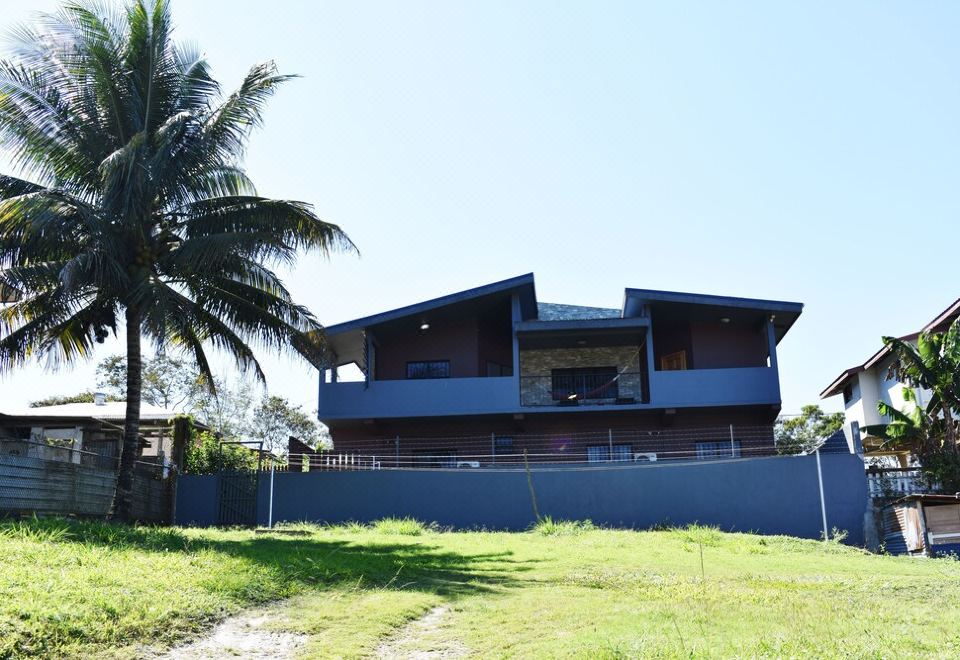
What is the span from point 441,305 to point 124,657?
18.8m

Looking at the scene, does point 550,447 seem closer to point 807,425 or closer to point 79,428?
point 79,428

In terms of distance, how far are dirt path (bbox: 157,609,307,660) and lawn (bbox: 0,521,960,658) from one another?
16 cm

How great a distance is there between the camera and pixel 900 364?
2303cm

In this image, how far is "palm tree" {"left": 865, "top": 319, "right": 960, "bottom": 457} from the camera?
67.6 ft

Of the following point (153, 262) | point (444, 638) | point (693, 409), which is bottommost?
point (444, 638)

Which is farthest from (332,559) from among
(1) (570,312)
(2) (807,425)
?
(2) (807,425)

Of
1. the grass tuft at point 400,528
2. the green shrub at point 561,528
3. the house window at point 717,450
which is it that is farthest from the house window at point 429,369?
the grass tuft at point 400,528

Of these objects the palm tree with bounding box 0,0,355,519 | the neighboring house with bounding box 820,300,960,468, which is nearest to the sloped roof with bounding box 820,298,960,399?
the neighboring house with bounding box 820,300,960,468

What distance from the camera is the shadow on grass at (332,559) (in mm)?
9578

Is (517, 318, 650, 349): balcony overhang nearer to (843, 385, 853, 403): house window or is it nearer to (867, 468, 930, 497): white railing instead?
(867, 468, 930, 497): white railing

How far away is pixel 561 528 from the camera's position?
17.8 meters

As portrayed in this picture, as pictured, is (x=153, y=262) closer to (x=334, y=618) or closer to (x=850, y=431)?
(x=334, y=618)

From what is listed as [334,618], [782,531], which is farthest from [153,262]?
[782,531]

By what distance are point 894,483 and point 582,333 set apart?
898cm
